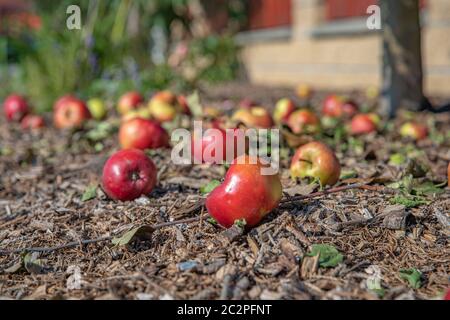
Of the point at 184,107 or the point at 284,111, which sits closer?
the point at 184,107

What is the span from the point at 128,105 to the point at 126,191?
314cm

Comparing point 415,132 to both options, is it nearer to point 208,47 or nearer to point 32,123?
point 32,123

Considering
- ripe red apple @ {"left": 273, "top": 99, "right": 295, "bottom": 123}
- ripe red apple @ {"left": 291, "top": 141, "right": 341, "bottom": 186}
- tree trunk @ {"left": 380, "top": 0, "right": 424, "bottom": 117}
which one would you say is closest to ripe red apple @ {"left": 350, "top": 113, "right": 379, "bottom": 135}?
ripe red apple @ {"left": 273, "top": 99, "right": 295, "bottom": 123}

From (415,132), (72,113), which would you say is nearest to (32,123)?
(72,113)

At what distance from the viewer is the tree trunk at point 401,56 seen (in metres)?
5.75

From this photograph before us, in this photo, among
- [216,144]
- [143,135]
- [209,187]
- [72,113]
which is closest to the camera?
[209,187]

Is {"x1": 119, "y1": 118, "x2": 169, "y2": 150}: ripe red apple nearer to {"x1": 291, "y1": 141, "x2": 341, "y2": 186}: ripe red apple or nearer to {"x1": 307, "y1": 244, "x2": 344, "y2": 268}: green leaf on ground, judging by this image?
{"x1": 291, "y1": 141, "x2": 341, "y2": 186}: ripe red apple

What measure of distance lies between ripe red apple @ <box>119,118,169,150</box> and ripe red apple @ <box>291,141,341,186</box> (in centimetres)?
134

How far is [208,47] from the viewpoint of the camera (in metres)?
10.4

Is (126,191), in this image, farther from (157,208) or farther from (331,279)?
(331,279)

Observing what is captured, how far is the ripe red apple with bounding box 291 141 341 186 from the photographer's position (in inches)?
127

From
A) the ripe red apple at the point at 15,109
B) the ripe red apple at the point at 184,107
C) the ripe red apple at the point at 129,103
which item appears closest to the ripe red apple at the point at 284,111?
the ripe red apple at the point at 184,107

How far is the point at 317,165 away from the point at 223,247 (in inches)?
34.1

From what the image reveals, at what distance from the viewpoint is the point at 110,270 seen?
252cm
